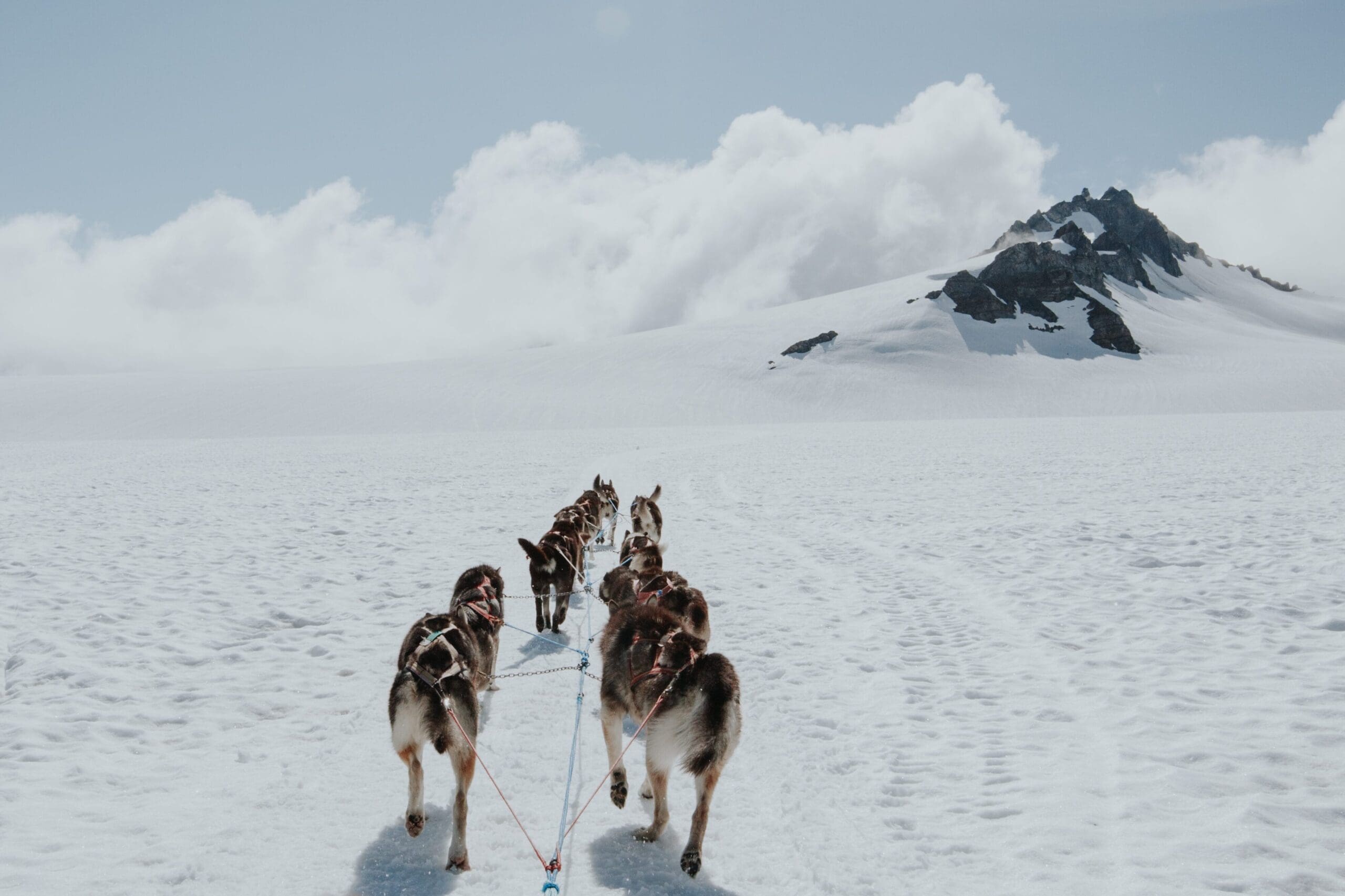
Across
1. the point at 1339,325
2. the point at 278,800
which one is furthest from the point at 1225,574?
the point at 1339,325

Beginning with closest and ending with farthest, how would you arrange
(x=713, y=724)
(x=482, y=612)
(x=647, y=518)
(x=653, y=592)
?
(x=713, y=724) → (x=482, y=612) → (x=653, y=592) → (x=647, y=518)

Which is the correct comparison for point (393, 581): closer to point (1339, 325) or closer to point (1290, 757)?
point (1290, 757)

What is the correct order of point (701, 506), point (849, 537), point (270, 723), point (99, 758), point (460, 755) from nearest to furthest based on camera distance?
point (460, 755), point (99, 758), point (270, 723), point (849, 537), point (701, 506)

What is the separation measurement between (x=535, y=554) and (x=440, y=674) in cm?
381

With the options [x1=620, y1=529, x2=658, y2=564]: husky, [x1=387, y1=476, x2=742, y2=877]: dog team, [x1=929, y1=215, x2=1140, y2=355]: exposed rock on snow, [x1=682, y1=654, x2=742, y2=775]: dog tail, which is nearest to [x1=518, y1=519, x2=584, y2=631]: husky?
[x1=620, y1=529, x2=658, y2=564]: husky

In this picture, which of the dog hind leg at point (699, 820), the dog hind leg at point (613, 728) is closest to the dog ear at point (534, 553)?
the dog hind leg at point (613, 728)

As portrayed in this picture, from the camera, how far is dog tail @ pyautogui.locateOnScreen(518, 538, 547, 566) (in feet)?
24.5

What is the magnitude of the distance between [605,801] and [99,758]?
3544 millimetres

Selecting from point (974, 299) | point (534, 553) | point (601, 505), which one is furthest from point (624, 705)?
point (974, 299)

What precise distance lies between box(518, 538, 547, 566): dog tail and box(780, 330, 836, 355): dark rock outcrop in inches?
3105

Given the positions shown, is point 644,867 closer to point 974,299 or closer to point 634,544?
point 634,544

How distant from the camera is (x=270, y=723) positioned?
5379 millimetres

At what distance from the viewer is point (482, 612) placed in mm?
5496

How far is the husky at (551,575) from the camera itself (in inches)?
305
